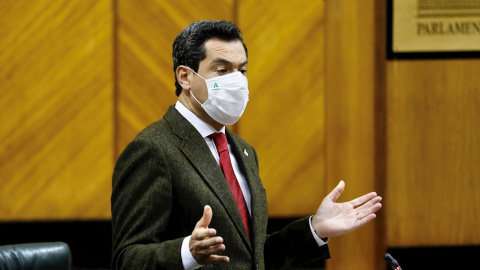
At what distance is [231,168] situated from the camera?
203 cm

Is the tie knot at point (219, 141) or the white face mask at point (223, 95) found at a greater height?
the white face mask at point (223, 95)

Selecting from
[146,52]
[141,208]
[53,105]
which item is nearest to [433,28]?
[146,52]

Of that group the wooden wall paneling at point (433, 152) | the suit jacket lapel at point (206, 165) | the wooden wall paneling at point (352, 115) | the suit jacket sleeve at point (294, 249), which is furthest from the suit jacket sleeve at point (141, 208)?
the wooden wall paneling at point (433, 152)

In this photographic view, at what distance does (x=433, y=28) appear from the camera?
4.11 meters

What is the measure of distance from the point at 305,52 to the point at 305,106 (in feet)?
1.07

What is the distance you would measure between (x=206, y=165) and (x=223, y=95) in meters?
0.23

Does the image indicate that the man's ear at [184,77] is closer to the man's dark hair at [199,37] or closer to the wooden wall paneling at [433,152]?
the man's dark hair at [199,37]

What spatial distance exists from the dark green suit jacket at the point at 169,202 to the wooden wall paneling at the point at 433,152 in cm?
229

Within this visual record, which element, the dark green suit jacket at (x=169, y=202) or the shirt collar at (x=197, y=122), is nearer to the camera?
the dark green suit jacket at (x=169, y=202)

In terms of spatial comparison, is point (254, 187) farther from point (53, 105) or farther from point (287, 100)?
point (53, 105)

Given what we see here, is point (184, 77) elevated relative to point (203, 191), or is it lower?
elevated

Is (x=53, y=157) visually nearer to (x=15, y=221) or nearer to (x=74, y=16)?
(x=15, y=221)

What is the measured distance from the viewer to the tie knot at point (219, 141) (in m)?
2.05

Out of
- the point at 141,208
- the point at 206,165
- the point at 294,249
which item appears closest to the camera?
the point at 141,208
